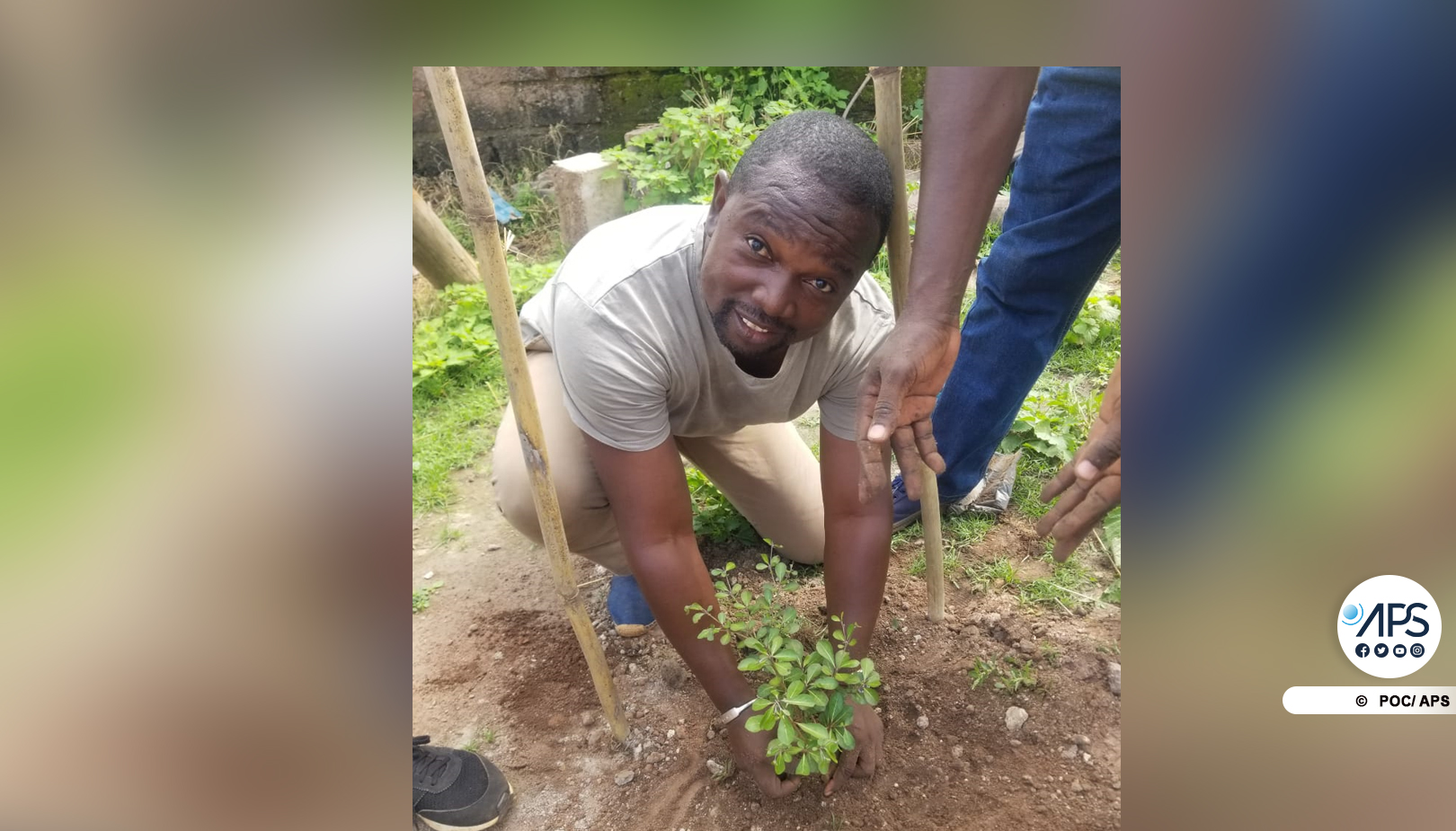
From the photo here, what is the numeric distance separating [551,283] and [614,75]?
0.33m

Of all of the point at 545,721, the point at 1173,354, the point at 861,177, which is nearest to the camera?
the point at 861,177

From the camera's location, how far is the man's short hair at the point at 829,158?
1.21 meters

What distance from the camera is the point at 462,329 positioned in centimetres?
144

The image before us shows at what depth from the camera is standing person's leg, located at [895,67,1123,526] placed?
4.42ft

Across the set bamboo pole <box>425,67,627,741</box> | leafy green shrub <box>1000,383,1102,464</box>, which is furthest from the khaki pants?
leafy green shrub <box>1000,383,1102,464</box>

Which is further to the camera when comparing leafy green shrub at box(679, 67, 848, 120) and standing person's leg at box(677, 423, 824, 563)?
standing person's leg at box(677, 423, 824, 563)

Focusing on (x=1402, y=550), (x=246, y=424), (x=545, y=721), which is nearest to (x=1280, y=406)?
(x=1402, y=550)

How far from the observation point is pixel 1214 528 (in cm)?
137

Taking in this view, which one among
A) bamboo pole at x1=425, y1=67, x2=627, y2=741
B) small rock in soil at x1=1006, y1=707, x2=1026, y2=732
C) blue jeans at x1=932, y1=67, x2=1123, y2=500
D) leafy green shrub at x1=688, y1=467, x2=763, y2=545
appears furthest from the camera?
leafy green shrub at x1=688, y1=467, x2=763, y2=545

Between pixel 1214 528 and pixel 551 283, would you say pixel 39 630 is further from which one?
pixel 1214 528

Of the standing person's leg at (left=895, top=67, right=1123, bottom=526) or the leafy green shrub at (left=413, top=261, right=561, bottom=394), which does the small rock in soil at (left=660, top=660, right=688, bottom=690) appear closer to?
the standing person's leg at (left=895, top=67, right=1123, bottom=526)

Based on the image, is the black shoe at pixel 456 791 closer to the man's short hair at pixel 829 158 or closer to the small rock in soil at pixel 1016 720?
the small rock in soil at pixel 1016 720
